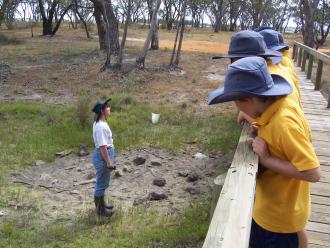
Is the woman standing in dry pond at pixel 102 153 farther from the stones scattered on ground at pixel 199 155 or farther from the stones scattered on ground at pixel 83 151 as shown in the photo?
the stones scattered on ground at pixel 199 155

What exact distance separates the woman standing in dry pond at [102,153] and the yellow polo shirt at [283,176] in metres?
2.90

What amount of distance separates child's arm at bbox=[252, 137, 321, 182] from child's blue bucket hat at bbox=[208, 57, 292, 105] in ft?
0.81

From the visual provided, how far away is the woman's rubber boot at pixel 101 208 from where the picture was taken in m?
5.24

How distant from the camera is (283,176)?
2.26m

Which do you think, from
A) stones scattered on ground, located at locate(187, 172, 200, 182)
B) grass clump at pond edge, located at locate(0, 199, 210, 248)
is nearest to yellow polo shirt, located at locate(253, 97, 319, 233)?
grass clump at pond edge, located at locate(0, 199, 210, 248)

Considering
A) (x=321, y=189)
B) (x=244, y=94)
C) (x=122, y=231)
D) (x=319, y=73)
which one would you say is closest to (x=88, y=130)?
(x=122, y=231)

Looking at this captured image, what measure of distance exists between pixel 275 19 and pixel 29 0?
96.3 feet

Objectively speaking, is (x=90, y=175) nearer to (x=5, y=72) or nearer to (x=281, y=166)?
(x=281, y=166)

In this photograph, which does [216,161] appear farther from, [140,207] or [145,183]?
[140,207]

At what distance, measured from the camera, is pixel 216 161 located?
7.09 meters

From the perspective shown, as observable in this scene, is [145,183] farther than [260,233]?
Yes

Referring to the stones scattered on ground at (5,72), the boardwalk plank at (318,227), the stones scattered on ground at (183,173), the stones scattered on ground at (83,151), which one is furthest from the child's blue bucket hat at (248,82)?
the stones scattered on ground at (5,72)

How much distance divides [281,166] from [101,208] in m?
3.51

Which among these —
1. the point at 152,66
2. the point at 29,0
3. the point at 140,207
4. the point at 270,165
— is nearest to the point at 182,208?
the point at 140,207
